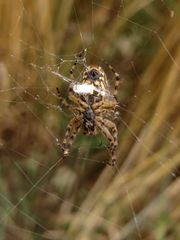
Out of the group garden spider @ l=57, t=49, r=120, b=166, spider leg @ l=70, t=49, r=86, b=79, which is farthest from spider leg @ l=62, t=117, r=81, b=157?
spider leg @ l=70, t=49, r=86, b=79

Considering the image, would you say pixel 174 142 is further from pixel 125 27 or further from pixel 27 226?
pixel 27 226

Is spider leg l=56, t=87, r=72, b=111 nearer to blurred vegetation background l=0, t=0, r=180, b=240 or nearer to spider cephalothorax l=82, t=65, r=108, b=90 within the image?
blurred vegetation background l=0, t=0, r=180, b=240

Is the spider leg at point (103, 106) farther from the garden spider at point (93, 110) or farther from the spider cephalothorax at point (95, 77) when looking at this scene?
the spider cephalothorax at point (95, 77)

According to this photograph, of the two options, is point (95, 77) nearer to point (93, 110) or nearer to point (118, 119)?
point (93, 110)

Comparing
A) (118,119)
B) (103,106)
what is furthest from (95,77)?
(118,119)

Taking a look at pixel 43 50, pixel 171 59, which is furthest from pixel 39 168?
pixel 171 59
